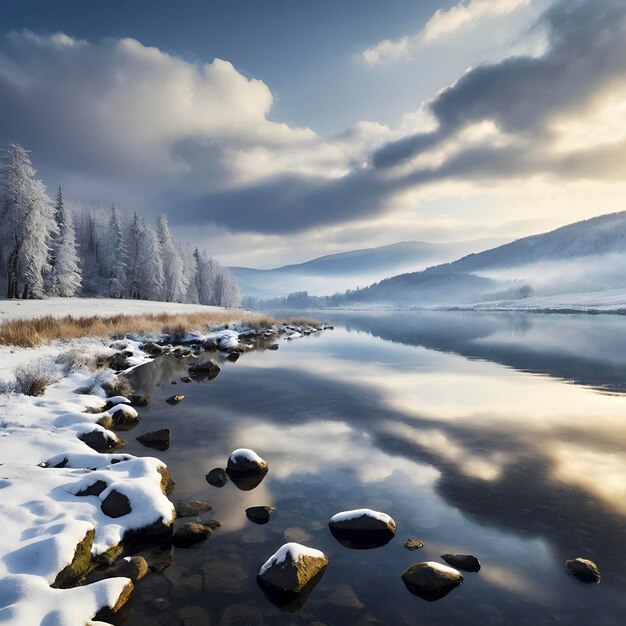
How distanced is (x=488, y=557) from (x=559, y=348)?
89.9ft

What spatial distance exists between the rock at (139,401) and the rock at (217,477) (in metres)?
5.73

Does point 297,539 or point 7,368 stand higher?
point 7,368

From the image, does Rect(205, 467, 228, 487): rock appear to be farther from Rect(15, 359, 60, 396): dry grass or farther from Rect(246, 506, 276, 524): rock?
Rect(15, 359, 60, 396): dry grass

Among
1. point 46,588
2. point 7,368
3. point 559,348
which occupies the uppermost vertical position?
point 7,368

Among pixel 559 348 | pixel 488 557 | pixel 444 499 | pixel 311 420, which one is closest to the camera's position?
pixel 488 557

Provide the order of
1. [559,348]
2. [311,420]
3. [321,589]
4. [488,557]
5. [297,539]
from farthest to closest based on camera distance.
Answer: [559,348] → [311,420] → [297,539] → [488,557] → [321,589]

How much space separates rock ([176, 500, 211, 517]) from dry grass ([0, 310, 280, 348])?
12.9m

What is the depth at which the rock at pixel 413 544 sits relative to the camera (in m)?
4.97

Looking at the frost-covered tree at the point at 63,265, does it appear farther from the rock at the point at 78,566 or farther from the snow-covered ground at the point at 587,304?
the snow-covered ground at the point at 587,304

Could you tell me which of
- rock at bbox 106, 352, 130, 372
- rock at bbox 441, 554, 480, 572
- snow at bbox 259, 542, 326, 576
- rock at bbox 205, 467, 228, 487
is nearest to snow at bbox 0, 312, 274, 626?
rock at bbox 205, 467, 228, 487

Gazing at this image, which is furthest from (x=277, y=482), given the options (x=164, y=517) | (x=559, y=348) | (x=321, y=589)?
(x=559, y=348)

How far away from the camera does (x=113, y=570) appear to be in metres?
4.33

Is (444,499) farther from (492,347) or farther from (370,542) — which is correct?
(492,347)

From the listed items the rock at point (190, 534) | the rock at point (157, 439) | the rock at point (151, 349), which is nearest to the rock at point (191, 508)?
the rock at point (190, 534)
